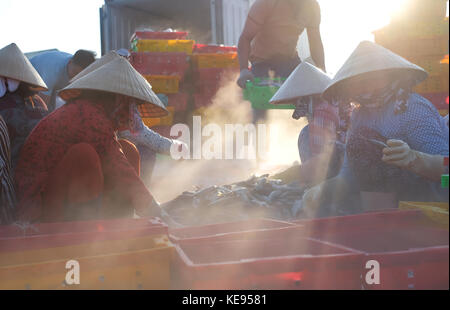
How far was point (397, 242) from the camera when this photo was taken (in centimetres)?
162

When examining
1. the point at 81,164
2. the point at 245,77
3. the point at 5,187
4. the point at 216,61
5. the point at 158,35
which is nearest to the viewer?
the point at 5,187

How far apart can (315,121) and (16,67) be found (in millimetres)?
2041

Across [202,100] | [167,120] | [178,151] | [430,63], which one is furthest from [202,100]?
[178,151]

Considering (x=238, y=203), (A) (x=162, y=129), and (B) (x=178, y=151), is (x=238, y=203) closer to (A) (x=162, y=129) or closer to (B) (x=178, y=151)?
(B) (x=178, y=151)

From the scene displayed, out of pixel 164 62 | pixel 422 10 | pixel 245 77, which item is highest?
pixel 422 10

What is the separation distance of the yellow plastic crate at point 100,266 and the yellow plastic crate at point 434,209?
951 millimetres

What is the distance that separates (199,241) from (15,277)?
0.62 metres

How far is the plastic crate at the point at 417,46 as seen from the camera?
4.36 m

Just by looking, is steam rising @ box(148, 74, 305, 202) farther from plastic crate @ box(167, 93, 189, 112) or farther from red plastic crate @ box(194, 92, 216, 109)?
plastic crate @ box(167, 93, 189, 112)

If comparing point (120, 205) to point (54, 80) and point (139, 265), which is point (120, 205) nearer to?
point (139, 265)

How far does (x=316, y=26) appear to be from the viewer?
15.1 feet

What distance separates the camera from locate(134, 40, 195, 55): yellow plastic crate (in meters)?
5.68
